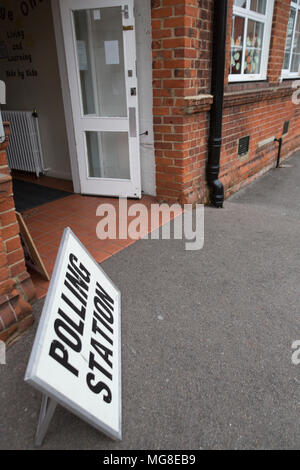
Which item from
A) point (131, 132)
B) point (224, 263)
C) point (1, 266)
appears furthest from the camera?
point (131, 132)

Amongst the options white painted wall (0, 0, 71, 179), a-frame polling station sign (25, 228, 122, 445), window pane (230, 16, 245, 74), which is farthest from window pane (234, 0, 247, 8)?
a-frame polling station sign (25, 228, 122, 445)

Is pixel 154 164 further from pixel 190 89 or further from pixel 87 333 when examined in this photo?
pixel 87 333

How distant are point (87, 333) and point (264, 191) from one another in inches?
172

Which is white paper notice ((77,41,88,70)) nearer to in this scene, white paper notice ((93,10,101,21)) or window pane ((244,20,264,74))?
white paper notice ((93,10,101,21))

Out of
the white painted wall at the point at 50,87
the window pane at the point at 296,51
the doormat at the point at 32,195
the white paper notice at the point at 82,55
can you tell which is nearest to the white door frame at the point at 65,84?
the white painted wall at the point at 50,87

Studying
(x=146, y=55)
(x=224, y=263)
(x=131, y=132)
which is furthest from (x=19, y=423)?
(x=146, y=55)

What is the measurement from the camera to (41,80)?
5.30 meters

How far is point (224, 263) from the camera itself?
3.00 meters

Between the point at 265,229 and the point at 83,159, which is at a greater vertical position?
the point at 83,159

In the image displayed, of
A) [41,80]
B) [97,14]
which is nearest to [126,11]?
[97,14]

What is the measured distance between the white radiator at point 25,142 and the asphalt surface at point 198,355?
128 inches

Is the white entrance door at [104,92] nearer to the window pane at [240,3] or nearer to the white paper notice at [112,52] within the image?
the white paper notice at [112,52]

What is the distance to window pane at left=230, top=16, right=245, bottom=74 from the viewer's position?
14.9 ft
